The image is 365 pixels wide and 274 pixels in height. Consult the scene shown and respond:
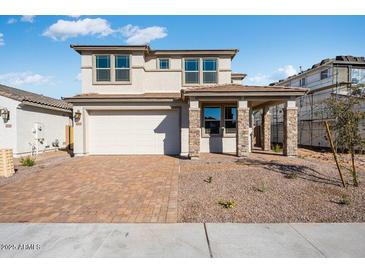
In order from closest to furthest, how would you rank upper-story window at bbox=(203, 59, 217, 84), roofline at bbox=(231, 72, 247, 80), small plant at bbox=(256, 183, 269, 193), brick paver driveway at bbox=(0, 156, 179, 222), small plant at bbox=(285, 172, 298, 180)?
brick paver driveway at bbox=(0, 156, 179, 222), small plant at bbox=(256, 183, 269, 193), small plant at bbox=(285, 172, 298, 180), upper-story window at bbox=(203, 59, 217, 84), roofline at bbox=(231, 72, 247, 80)

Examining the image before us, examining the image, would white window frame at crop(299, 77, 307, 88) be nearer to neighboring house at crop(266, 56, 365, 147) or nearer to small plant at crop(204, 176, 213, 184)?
neighboring house at crop(266, 56, 365, 147)

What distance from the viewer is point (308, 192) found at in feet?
20.6

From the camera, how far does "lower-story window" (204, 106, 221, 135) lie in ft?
47.7

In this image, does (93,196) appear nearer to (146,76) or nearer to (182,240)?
(182,240)

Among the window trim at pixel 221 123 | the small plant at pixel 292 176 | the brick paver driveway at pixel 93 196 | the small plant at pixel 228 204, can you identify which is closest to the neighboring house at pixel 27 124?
the brick paver driveway at pixel 93 196

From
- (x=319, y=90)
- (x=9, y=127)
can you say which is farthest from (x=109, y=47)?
(x=319, y=90)

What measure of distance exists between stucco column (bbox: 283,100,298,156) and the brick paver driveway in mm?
6761

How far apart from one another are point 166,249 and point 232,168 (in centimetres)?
609

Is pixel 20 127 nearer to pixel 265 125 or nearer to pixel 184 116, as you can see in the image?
pixel 184 116

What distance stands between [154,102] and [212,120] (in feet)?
12.4

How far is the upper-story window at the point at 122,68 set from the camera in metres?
15.0

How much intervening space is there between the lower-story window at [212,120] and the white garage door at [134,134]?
185 cm

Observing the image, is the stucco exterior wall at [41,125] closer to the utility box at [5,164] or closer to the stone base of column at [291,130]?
the utility box at [5,164]

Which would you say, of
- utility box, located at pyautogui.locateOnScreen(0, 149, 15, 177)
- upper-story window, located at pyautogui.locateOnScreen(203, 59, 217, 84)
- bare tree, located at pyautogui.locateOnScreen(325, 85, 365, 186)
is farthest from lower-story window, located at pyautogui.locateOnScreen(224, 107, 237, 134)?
utility box, located at pyautogui.locateOnScreen(0, 149, 15, 177)
